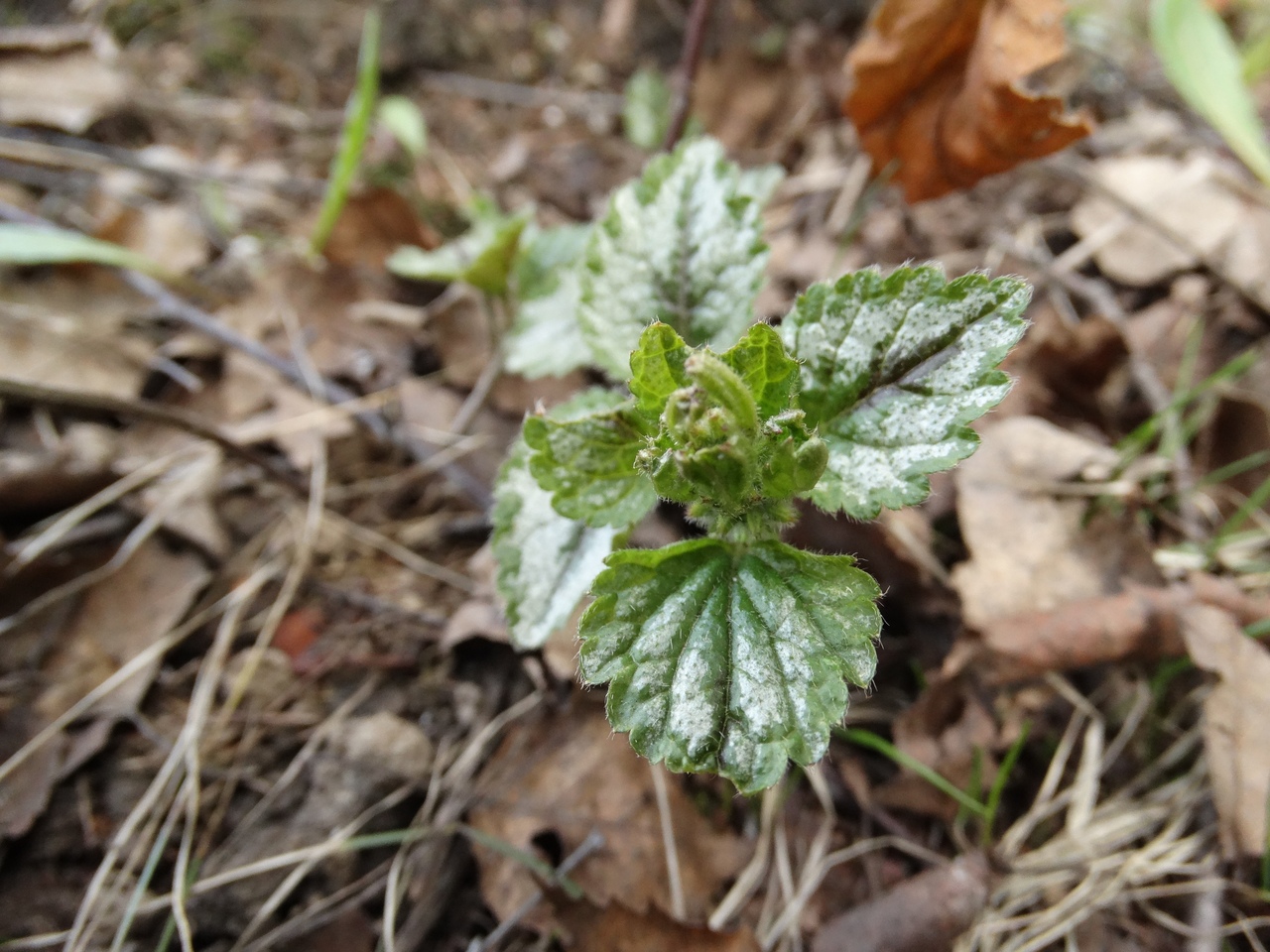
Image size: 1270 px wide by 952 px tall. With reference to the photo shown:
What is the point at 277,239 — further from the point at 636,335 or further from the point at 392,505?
the point at 636,335

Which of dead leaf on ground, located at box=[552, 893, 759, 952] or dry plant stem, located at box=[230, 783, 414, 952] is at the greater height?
dead leaf on ground, located at box=[552, 893, 759, 952]

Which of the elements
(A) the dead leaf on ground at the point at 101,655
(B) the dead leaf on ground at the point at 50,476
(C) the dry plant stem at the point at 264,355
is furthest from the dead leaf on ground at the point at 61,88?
(A) the dead leaf on ground at the point at 101,655

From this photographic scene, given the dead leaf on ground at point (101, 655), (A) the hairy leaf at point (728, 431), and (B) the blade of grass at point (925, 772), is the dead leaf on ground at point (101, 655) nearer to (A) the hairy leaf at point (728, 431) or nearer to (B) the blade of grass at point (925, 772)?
(A) the hairy leaf at point (728, 431)

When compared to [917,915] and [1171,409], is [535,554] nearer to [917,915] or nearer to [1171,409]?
[917,915]

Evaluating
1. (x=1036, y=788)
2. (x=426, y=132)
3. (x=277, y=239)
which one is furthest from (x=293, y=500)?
(x=1036, y=788)

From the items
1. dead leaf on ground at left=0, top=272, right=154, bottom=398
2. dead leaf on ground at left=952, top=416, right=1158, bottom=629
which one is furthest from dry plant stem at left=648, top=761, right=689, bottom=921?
dead leaf on ground at left=0, top=272, right=154, bottom=398

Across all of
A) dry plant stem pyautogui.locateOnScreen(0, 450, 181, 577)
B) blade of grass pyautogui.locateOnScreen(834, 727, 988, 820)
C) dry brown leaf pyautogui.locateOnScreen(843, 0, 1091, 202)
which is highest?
dry brown leaf pyautogui.locateOnScreen(843, 0, 1091, 202)

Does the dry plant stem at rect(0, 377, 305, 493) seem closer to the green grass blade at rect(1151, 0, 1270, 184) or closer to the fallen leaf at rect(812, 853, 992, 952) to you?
the fallen leaf at rect(812, 853, 992, 952)
